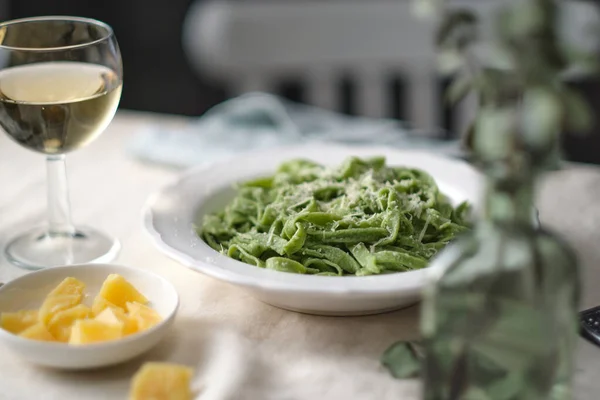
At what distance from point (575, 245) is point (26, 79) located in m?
0.98

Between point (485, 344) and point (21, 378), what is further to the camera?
point (21, 378)

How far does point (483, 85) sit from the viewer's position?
0.67 m

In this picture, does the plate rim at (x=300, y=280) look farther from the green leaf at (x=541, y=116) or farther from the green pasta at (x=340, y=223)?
the green leaf at (x=541, y=116)

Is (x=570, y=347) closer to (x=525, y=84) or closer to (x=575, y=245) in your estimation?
(x=525, y=84)

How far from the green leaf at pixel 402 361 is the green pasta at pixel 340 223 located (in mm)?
130

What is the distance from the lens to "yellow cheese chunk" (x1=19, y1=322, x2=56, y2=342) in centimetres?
94

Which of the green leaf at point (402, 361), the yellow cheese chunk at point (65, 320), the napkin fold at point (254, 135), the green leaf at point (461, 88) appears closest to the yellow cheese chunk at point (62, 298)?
the yellow cheese chunk at point (65, 320)

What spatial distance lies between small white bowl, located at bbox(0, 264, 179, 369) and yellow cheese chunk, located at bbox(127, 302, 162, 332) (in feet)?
0.05

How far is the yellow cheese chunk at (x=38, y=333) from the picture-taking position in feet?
3.08

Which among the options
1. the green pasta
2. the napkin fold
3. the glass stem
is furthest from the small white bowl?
the napkin fold

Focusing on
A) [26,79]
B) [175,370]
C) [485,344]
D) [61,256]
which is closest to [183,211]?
[61,256]

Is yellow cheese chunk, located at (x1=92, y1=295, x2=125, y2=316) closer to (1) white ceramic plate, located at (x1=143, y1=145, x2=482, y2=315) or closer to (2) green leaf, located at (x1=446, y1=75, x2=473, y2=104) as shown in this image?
(1) white ceramic plate, located at (x1=143, y1=145, x2=482, y2=315)

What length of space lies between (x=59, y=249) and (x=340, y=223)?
1.65ft

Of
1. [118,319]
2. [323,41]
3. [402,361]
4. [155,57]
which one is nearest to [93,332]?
[118,319]
